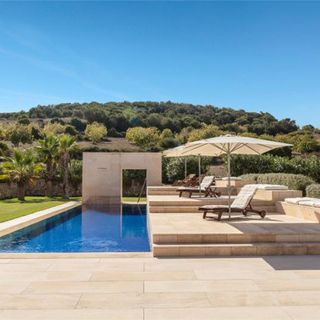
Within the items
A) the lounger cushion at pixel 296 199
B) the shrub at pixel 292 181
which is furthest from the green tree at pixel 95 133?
the lounger cushion at pixel 296 199

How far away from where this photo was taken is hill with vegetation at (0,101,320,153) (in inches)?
2079

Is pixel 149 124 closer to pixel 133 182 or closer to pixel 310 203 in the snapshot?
pixel 133 182

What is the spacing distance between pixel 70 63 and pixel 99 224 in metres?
9.12

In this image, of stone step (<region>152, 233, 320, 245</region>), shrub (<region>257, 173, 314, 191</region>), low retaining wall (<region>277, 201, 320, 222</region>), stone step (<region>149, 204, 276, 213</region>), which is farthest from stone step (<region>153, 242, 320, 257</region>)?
shrub (<region>257, 173, 314, 191</region>)

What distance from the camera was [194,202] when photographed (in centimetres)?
1264

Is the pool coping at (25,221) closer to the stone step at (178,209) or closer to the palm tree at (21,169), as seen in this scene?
the stone step at (178,209)

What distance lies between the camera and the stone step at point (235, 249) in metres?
7.29

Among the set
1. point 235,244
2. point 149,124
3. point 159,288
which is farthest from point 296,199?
point 149,124

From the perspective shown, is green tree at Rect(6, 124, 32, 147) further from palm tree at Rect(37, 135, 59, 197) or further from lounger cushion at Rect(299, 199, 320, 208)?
lounger cushion at Rect(299, 199, 320, 208)

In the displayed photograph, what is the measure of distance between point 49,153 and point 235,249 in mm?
18467

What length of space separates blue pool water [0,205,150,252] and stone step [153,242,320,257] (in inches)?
112

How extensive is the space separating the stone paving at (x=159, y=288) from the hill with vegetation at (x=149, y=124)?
129 feet

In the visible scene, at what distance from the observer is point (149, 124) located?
62.4 meters

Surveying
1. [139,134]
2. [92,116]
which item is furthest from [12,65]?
[92,116]
